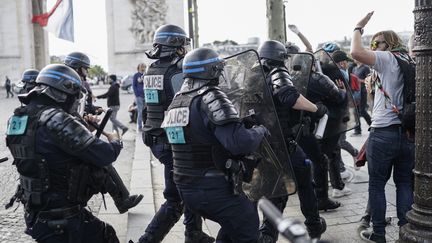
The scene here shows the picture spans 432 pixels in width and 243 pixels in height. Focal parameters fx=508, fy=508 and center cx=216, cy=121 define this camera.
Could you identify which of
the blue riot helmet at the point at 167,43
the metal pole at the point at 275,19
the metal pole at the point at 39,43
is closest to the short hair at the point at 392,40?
the blue riot helmet at the point at 167,43

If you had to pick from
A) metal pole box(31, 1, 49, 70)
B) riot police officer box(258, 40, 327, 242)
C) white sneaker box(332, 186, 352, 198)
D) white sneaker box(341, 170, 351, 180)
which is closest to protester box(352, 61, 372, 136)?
white sneaker box(341, 170, 351, 180)

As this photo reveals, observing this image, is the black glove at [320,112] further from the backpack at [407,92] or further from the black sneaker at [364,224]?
the black sneaker at [364,224]

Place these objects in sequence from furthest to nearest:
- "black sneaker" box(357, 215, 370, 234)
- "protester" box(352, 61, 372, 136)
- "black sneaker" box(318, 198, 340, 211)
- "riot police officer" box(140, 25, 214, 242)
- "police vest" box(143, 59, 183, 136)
A: "protester" box(352, 61, 372, 136)
"black sneaker" box(318, 198, 340, 211)
"black sneaker" box(357, 215, 370, 234)
"police vest" box(143, 59, 183, 136)
"riot police officer" box(140, 25, 214, 242)

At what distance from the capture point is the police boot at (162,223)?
13.6 ft

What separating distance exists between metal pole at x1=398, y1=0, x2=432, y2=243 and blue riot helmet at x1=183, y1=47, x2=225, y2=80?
4.24 ft

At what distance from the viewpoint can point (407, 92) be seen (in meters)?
3.97

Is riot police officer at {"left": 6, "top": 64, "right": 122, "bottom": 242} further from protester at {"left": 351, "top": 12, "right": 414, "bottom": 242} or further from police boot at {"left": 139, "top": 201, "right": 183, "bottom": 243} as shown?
protester at {"left": 351, "top": 12, "right": 414, "bottom": 242}

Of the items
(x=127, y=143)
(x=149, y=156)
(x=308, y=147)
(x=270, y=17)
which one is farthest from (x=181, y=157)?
(x=127, y=143)

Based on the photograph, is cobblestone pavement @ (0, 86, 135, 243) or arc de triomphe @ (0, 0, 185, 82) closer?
cobblestone pavement @ (0, 86, 135, 243)

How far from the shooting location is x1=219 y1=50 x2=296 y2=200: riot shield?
12.9 ft

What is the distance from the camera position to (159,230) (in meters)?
4.18

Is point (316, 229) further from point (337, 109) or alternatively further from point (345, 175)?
point (345, 175)

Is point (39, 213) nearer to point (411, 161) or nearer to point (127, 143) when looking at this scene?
point (411, 161)

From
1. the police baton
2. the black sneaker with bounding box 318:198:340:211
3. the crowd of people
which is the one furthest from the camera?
the black sneaker with bounding box 318:198:340:211
